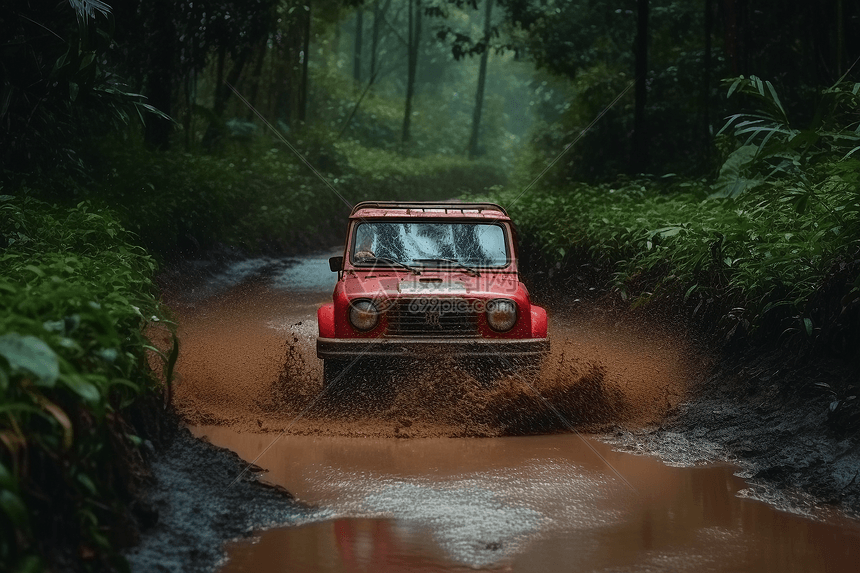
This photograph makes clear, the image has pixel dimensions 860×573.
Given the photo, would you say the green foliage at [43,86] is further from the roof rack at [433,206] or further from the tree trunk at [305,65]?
the tree trunk at [305,65]

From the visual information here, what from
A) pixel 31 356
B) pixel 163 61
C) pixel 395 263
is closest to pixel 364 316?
pixel 395 263

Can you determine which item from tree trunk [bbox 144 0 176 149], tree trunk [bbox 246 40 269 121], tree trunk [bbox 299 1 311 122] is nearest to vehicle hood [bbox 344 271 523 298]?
tree trunk [bbox 144 0 176 149]

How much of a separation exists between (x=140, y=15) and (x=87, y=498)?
13.6 metres

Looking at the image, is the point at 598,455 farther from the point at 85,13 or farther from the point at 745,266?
the point at 85,13

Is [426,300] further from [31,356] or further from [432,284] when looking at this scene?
[31,356]

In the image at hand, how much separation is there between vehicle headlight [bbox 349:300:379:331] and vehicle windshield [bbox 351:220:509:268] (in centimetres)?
76

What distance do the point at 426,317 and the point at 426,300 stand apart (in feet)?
0.46

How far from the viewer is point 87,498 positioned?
3.92 metres

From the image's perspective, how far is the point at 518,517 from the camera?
5.32 meters

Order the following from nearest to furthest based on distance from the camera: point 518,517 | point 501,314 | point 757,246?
point 518,517
point 501,314
point 757,246

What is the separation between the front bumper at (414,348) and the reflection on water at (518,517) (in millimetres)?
825

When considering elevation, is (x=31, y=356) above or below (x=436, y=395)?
above

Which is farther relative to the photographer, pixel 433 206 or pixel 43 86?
pixel 43 86

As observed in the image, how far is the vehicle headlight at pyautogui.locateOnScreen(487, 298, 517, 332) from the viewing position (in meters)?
7.64
